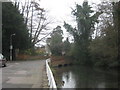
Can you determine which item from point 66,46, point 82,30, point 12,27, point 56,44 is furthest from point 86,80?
point 56,44

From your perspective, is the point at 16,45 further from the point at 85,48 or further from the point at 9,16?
the point at 85,48

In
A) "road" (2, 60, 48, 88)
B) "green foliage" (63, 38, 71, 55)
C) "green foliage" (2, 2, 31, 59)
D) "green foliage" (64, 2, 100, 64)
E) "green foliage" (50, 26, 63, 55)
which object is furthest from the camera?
"green foliage" (50, 26, 63, 55)

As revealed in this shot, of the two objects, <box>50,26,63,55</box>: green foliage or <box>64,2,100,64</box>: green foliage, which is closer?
<box>64,2,100,64</box>: green foliage

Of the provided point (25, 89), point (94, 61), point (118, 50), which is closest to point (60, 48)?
point (94, 61)

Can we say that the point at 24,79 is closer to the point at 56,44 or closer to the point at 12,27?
the point at 12,27

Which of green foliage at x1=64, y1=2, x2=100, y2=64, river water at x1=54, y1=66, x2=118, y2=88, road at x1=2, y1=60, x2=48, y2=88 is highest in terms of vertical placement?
green foliage at x1=64, y1=2, x2=100, y2=64

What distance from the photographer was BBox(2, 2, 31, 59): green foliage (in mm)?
55562

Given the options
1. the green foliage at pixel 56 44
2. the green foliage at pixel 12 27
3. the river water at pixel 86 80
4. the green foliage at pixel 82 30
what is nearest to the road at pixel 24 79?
the river water at pixel 86 80

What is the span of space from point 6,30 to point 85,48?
867 inches

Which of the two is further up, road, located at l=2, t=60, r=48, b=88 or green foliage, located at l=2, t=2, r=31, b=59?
green foliage, located at l=2, t=2, r=31, b=59

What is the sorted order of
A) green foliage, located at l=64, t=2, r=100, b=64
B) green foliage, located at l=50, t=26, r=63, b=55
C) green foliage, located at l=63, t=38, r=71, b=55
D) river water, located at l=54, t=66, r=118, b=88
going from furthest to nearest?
1. green foliage, located at l=50, t=26, r=63, b=55
2. green foliage, located at l=63, t=38, r=71, b=55
3. green foliage, located at l=64, t=2, r=100, b=64
4. river water, located at l=54, t=66, r=118, b=88

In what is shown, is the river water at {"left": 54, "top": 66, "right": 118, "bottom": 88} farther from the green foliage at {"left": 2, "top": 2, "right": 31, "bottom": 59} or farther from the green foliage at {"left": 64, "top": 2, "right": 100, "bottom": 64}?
the green foliage at {"left": 64, "top": 2, "right": 100, "bottom": 64}

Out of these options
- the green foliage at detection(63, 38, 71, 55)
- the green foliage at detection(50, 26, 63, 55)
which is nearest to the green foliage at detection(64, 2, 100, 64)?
the green foliage at detection(63, 38, 71, 55)

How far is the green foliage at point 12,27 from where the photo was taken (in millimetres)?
55562
